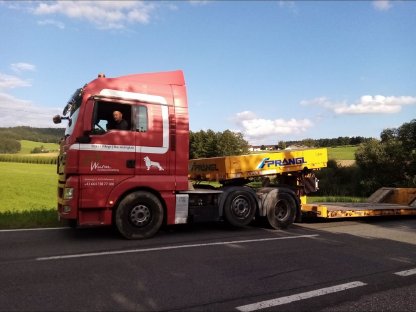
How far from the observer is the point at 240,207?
31.0 ft

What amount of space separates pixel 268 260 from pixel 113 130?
3.74 meters

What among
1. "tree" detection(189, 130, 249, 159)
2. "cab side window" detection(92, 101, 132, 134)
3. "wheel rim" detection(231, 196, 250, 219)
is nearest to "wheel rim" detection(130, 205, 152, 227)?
"cab side window" detection(92, 101, 132, 134)

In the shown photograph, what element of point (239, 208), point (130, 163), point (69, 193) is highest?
point (130, 163)

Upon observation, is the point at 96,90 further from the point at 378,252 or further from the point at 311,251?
the point at 378,252

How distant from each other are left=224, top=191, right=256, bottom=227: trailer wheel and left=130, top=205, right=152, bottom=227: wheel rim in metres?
1.93

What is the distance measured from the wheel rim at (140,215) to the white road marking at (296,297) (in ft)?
13.0

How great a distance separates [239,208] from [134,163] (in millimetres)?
2727

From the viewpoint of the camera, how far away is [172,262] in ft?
20.5

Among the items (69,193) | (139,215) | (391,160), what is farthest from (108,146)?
(391,160)

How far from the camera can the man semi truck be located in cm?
770

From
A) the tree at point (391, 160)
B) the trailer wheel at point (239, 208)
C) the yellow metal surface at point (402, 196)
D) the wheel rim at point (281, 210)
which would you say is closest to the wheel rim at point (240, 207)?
the trailer wheel at point (239, 208)

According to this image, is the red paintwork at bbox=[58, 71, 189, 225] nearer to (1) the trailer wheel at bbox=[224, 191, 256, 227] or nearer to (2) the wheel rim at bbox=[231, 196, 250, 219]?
(1) the trailer wheel at bbox=[224, 191, 256, 227]

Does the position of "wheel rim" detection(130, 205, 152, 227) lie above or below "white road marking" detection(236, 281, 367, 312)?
above

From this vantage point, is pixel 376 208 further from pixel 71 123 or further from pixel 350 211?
pixel 71 123
